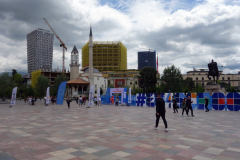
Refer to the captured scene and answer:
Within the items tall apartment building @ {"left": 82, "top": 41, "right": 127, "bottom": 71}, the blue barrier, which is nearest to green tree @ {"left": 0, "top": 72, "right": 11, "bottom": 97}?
the blue barrier

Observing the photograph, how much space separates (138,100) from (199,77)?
284 feet

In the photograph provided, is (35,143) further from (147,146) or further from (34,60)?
(34,60)

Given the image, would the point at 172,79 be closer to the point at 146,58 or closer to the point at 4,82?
the point at 4,82

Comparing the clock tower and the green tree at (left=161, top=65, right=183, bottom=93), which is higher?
the clock tower

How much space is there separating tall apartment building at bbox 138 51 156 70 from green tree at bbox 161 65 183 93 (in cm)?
7032

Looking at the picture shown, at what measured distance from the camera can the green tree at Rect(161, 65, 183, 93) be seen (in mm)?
54562

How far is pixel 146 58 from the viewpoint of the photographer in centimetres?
12706

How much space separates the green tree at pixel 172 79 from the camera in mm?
54562

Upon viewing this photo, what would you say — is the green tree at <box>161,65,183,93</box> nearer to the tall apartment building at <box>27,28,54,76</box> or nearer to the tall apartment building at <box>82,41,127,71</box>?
the tall apartment building at <box>82,41,127,71</box>

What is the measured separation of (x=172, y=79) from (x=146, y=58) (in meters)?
73.8

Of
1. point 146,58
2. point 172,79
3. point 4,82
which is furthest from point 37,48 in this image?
point 172,79

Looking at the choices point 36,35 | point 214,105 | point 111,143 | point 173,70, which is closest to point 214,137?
point 111,143

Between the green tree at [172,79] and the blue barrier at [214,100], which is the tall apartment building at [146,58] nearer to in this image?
the green tree at [172,79]

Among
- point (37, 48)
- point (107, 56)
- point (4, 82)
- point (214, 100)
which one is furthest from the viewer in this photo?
point (37, 48)
